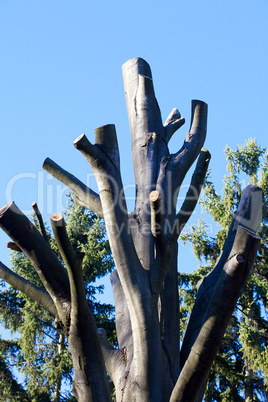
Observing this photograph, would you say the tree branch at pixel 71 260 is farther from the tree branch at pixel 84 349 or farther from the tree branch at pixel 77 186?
the tree branch at pixel 77 186

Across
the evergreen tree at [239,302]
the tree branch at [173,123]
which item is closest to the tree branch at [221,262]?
the tree branch at [173,123]

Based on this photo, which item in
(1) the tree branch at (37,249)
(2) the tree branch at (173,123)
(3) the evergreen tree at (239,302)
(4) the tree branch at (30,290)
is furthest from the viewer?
(3) the evergreen tree at (239,302)

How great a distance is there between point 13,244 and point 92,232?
8656mm

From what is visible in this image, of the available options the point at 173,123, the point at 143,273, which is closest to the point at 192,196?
the point at 143,273

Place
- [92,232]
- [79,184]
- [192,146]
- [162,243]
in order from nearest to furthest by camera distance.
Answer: [162,243] < [79,184] < [192,146] < [92,232]

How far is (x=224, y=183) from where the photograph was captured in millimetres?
12312

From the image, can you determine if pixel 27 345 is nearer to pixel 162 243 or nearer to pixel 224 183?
pixel 224 183

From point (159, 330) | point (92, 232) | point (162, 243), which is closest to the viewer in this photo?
point (159, 330)

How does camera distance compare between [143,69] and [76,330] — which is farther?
[143,69]

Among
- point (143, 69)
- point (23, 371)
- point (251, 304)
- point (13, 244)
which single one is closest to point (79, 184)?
point (13, 244)

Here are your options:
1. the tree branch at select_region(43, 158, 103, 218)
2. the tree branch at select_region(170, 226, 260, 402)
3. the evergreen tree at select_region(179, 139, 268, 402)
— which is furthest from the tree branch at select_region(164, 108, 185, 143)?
the evergreen tree at select_region(179, 139, 268, 402)

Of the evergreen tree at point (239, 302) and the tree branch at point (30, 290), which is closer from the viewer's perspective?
the tree branch at point (30, 290)

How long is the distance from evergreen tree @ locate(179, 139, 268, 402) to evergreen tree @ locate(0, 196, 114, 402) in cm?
204

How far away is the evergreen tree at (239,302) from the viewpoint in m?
9.95
